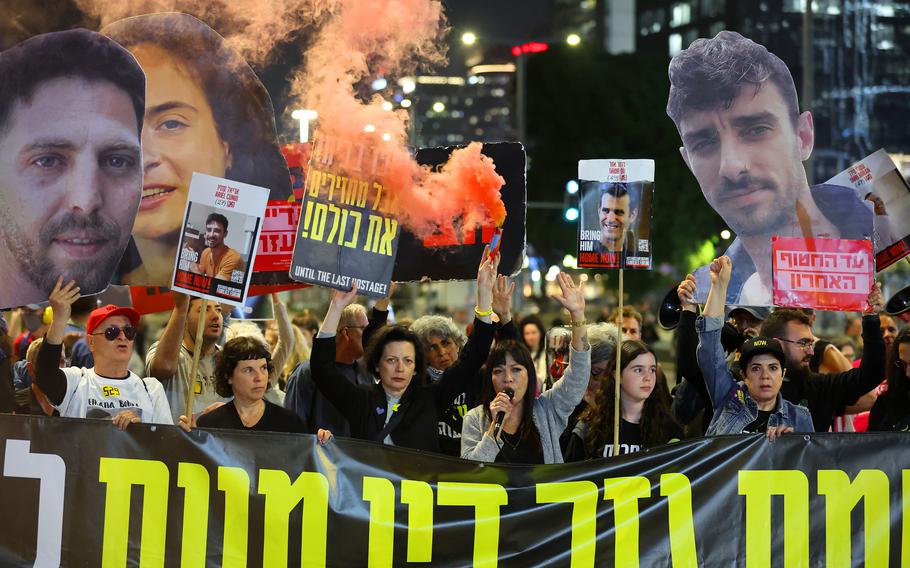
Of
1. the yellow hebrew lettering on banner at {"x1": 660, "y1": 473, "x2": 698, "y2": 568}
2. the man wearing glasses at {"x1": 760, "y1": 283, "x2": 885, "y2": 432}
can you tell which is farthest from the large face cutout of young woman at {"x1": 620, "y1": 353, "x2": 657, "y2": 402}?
the man wearing glasses at {"x1": 760, "y1": 283, "x2": 885, "y2": 432}

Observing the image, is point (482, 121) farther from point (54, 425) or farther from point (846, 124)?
point (54, 425)

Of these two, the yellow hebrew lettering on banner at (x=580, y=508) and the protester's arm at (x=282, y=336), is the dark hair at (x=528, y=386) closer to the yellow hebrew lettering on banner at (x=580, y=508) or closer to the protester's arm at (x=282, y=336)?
the yellow hebrew lettering on banner at (x=580, y=508)

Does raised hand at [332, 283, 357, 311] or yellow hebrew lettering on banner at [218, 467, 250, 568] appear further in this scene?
raised hand at [332, 283, 357, 311]

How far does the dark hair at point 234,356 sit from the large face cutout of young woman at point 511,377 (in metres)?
1.26

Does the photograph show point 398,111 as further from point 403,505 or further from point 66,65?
point 403,505

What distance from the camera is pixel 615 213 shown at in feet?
21.0

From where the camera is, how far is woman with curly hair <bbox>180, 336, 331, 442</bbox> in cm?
610

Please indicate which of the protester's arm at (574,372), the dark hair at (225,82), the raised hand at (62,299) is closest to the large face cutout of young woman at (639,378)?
the protester's arm at (574,372)

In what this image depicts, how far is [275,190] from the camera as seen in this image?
719 cm

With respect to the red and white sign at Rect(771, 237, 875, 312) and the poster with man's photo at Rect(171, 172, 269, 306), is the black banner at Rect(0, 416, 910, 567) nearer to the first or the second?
the poster with man's photo at Rect(171, 172, 269, 306)

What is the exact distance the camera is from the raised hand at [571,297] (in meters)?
6.27

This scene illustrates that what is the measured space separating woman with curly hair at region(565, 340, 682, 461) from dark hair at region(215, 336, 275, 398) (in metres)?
1.74

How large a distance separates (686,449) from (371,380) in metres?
2.71

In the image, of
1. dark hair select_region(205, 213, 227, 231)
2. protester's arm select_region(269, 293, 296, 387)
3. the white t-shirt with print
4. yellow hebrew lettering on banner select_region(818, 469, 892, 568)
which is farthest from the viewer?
protester's arm select_region(269, 293, 296, 387)
